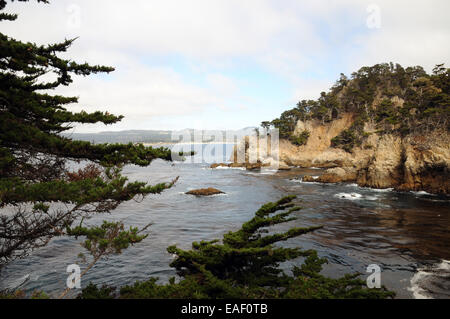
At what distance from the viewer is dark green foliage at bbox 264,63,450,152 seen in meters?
47.3

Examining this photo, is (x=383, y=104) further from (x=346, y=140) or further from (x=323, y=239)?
(x=323, y=239)

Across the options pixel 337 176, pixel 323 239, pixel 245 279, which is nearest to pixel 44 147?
pixel 245 279

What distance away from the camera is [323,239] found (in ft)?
55.6

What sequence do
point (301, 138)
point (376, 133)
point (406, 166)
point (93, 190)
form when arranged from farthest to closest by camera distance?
point (301, 138) → point (376, 133) → point (406, 166) → point (93, 190)

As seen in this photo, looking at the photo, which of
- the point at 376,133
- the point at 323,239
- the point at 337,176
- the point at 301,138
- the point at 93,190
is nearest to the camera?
the point at 93,190

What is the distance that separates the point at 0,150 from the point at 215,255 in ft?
20.7

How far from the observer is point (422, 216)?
851 inches

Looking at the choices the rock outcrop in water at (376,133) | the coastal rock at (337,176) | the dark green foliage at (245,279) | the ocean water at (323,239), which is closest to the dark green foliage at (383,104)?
the rock outcrop in water at (376,133)

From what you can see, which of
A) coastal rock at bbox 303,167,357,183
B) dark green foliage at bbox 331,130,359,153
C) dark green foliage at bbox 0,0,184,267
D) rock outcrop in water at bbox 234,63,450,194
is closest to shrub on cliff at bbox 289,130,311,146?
rock outcrop in water at bbox 234,63,450,194

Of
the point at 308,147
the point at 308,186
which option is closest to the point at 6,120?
the point at 308,186

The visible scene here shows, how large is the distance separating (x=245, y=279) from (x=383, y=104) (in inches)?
2797

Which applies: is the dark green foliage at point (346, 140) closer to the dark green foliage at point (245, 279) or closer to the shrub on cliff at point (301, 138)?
the shrub on cliff at point (301, 138)

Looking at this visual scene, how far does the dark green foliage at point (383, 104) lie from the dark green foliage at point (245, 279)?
49473 mm

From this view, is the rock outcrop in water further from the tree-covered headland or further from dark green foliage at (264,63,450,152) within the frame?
the tree-covered headland
